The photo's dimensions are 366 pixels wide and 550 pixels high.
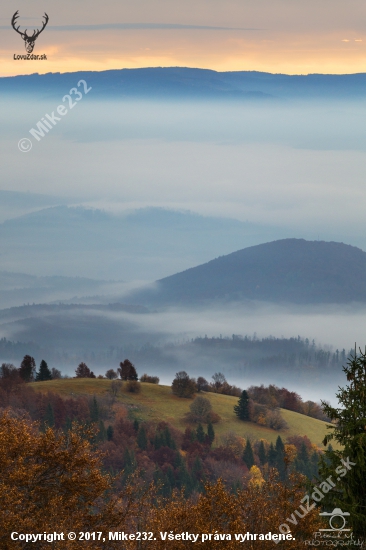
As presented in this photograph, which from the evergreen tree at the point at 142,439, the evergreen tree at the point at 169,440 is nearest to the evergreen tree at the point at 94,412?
the evergreen tree at the point at 142,439

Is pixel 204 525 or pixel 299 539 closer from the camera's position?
pixel 204 525

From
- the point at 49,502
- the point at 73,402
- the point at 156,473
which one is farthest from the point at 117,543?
the point at 73,402

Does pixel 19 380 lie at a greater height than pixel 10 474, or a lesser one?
greater

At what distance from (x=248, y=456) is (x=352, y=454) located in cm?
14369

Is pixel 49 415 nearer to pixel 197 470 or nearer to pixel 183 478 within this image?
pixel 197 470

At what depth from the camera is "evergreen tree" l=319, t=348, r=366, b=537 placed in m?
30.3

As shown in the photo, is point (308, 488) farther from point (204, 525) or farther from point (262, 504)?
point (204, 525)

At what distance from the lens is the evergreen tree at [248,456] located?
168m

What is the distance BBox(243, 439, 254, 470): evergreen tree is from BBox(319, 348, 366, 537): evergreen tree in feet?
459

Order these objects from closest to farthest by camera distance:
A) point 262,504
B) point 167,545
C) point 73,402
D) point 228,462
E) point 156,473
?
1. point 167,545
2. point 262,504
3. point 156,473
4. point 228,462
5. point 73,402

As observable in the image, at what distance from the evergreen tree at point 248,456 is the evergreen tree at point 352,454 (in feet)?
459

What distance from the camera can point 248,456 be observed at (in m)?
170

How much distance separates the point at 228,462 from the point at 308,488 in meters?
135

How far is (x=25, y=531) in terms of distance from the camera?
102ft
